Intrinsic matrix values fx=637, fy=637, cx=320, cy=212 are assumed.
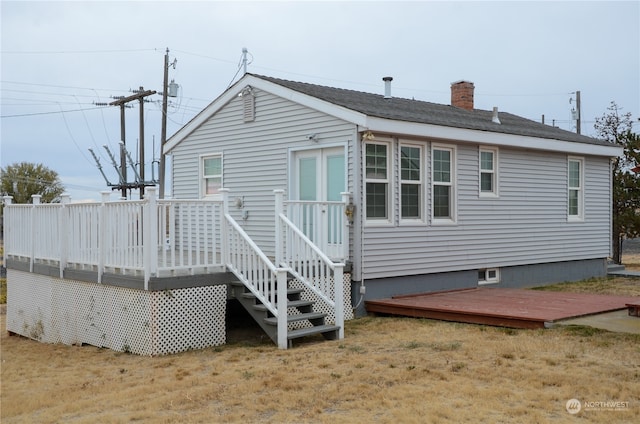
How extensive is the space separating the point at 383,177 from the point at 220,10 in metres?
6.75

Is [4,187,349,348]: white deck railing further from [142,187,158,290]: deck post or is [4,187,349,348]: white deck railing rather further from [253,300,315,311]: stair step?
[253,300,315,311]: stair step

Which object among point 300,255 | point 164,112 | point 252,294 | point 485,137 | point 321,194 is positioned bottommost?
point 252,294

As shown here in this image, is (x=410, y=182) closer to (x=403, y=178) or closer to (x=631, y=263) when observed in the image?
(x=403, y=178)

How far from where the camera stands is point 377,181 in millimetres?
10070

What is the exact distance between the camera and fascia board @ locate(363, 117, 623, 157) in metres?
9.75

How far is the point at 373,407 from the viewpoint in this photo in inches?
201

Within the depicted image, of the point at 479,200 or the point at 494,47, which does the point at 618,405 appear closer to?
the point at 479,200

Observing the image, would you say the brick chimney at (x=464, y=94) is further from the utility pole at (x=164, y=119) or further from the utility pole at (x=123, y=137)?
the utility pole at (x=123, y=137)

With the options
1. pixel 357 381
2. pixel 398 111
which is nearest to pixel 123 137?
pixel 398 111

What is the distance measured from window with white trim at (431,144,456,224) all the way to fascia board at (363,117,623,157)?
353 millimetres

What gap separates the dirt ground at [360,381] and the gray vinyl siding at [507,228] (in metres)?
2.19

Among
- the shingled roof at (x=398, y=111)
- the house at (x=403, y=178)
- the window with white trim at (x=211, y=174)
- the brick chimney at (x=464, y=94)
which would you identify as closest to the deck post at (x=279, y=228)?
the house at (x=403, y=178)

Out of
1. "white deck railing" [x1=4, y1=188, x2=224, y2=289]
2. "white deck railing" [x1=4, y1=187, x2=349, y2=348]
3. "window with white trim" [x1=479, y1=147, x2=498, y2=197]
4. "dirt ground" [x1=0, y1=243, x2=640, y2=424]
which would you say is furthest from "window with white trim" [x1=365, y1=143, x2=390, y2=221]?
"window with white trim" [x1=479, y1=147, x2=498, y2=197]

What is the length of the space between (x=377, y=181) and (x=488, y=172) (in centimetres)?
312
